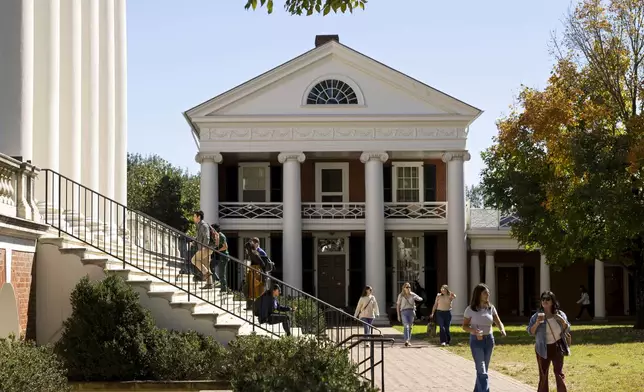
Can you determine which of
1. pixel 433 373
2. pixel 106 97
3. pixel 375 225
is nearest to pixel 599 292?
pixel 375 225

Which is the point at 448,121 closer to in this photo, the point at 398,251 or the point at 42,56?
the point at 398,251

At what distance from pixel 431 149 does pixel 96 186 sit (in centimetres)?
2117

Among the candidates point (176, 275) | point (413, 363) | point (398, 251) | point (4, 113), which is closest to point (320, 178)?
point (398, 251)

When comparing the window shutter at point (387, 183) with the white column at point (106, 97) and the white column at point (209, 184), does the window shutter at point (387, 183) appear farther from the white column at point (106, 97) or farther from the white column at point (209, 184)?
the white column at point (106, 97)

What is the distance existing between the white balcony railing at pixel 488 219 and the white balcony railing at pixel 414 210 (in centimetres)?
345

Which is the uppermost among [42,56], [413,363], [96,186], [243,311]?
[42,56]

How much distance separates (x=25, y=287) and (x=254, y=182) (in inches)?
1086

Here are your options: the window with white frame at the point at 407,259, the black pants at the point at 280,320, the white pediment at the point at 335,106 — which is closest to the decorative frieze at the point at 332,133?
the white pediment at the point at 335,106

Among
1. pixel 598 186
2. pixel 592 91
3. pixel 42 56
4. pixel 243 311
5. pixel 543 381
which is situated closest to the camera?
pixel 543 381

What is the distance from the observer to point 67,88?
61.8ft

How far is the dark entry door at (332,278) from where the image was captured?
42500 millimetres

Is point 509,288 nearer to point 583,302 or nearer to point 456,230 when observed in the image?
point 583,302

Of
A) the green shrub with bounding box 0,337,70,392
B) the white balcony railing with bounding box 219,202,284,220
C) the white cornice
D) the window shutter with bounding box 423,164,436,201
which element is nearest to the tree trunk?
the white cornice

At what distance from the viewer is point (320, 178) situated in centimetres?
4341
